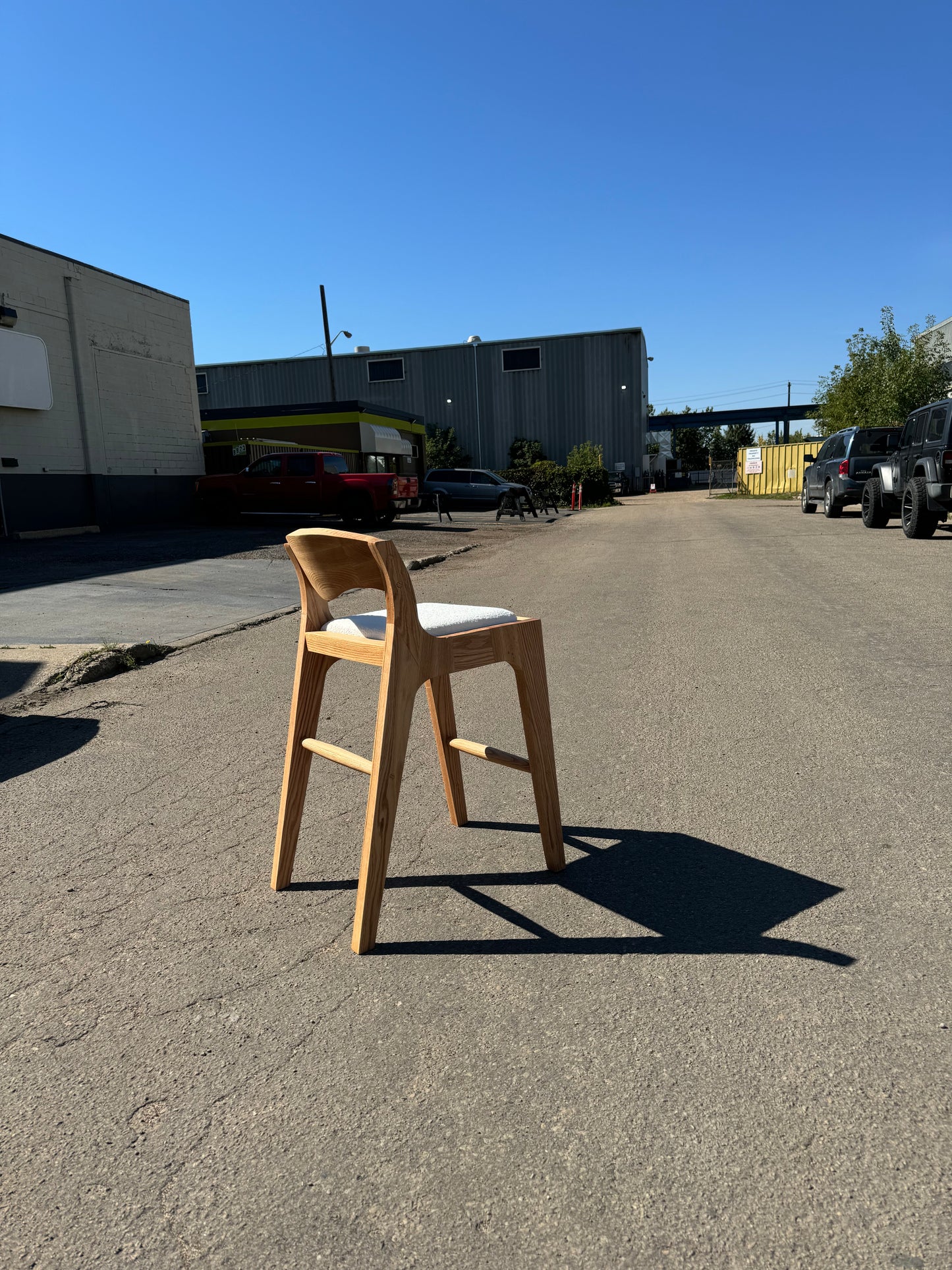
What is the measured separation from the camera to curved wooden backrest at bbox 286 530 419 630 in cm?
235

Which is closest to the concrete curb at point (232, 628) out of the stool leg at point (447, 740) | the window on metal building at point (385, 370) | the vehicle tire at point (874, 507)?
the stool leg at point (447, 740)

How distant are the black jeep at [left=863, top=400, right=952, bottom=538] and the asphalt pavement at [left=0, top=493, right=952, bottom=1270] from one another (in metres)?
9.87

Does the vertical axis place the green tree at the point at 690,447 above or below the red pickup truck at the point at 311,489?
above

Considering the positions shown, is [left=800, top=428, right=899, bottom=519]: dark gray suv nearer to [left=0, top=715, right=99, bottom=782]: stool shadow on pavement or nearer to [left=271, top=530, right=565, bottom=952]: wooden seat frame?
[left=0, top=715, right=99, bottom=782]: stool shadow on pavement

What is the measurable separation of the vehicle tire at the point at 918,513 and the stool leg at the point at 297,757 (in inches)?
520

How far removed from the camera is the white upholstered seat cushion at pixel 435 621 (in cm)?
254

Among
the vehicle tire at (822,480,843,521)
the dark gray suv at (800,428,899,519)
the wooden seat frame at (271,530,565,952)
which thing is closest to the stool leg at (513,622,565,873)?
the wooden seat frame at (271,530,565,952)

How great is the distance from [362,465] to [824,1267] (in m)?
26.3

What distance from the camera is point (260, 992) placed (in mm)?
2236

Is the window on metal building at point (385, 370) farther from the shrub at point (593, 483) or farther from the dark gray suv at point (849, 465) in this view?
the dark gray suv at point (849, 465)

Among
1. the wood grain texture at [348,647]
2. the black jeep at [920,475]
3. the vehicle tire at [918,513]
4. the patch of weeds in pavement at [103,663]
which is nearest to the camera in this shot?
the wood grain texture at [348,647]

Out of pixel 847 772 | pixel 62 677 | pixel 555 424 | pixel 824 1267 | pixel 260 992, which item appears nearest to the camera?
pixel 824 1267

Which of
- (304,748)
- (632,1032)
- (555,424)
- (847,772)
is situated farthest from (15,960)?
(555,424)

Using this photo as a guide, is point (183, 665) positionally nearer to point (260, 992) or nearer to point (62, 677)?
point (62, 677)
